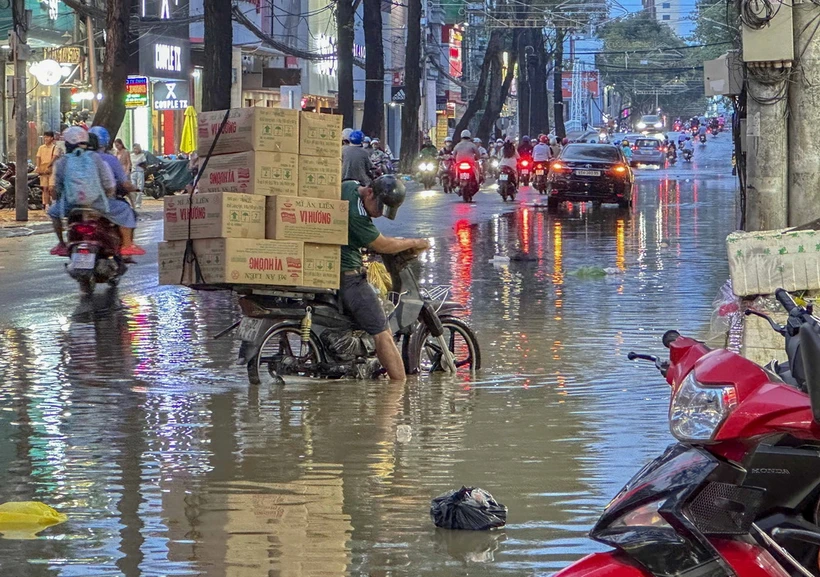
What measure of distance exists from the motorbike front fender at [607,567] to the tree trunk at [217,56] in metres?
25.5

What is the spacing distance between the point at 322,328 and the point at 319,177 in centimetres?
99

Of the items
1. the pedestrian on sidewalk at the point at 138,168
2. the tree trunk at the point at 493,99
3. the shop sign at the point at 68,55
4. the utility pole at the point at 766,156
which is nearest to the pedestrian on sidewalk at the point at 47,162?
the pedestrian on sidewalk at the point at 138,168

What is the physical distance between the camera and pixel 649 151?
7038 cm

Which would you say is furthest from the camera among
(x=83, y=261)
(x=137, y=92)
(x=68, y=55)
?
(x=68, y=55)

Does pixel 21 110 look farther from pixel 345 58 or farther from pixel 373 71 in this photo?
pixel 373 71

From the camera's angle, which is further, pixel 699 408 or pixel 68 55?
pixel 68 55

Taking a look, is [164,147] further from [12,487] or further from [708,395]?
[708,395]

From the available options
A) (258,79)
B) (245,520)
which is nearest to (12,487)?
(245,520)

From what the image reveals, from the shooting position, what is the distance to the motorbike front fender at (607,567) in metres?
3.54

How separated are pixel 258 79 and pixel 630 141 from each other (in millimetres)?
24352

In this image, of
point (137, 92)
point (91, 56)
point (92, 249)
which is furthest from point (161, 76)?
point (92, 249)

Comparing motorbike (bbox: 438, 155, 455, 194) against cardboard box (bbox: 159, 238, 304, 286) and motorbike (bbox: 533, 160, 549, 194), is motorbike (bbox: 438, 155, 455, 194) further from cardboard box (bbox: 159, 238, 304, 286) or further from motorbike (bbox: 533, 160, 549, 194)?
cardboard box (bbox: 159, 238, 304, 286)

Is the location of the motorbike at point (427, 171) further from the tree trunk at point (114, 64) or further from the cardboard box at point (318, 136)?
the cardboard box at point (318, 136)

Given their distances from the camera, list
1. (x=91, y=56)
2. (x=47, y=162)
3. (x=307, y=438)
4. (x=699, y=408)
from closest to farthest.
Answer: (x=699, y=408)
(x=307, y=438)
(x=47, y=162)
(x=91, y=56)
